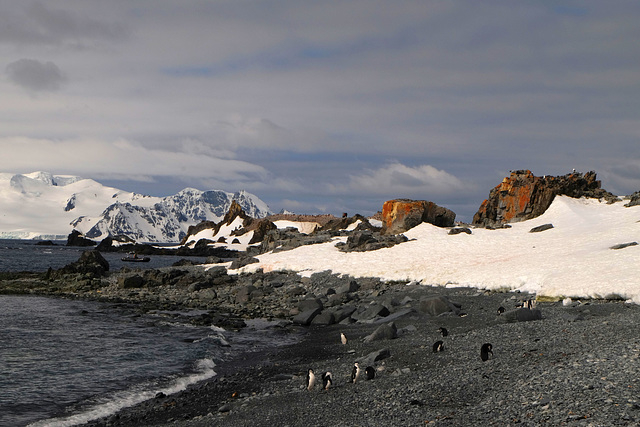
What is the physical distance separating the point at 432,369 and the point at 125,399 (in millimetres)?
10536

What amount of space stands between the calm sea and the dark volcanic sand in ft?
4.99

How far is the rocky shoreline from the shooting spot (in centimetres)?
1054

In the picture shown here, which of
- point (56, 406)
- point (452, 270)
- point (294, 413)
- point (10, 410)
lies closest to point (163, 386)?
point (56, 406)

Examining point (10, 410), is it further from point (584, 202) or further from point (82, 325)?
point (584, 202)

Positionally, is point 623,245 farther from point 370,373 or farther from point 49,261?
point 49,261

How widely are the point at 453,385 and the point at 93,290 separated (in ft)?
150

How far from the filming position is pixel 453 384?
42.3ft

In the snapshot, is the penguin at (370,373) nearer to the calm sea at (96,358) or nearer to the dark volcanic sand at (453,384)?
the dark volcanic sand at (453,384)

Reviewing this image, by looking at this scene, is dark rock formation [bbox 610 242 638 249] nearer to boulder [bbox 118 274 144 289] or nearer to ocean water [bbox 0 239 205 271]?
boulder [bbox 118 274 144 289]

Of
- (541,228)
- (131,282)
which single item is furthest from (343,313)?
(131,282)

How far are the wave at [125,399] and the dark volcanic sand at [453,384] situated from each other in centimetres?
62

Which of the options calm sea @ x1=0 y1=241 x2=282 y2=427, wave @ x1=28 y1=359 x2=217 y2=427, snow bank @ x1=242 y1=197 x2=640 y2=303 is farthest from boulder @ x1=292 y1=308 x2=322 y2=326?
snow bank @ x1=242 y1=197 x2=640 y2=303

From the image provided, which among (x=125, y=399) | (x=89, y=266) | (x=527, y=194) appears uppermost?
(x=527, y=194)

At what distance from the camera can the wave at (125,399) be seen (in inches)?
580
